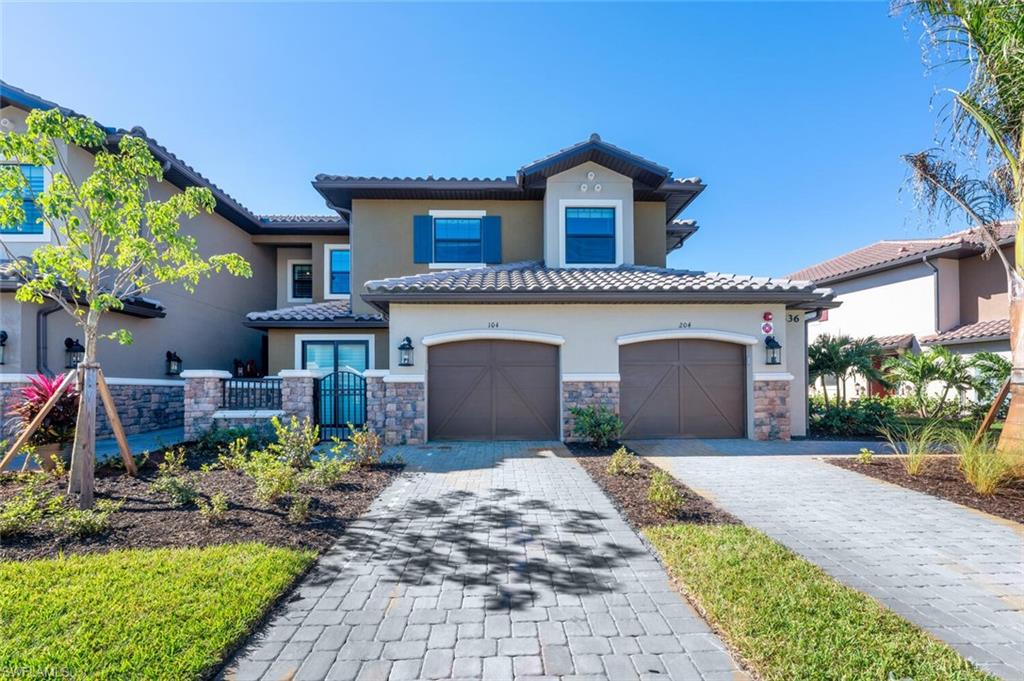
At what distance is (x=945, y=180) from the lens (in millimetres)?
8492

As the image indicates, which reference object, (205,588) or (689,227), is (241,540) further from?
(689,227)

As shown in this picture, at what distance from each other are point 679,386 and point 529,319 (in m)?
3.91

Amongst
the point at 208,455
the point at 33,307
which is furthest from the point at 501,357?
the point at 33,307

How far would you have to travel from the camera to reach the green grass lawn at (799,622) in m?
2.81

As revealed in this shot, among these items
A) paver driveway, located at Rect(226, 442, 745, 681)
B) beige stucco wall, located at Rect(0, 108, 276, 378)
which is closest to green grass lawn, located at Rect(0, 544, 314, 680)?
paver driveway, located at Rect(226, 442, 745, 681)

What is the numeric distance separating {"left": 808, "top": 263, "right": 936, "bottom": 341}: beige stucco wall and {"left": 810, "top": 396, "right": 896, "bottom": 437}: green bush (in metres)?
7.22

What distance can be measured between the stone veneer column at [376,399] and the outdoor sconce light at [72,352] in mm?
6806

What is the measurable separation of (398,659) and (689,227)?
54.8ft

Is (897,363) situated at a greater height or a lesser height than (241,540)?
greater

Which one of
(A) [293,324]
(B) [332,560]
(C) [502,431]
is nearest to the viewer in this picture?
(B) [332,560]

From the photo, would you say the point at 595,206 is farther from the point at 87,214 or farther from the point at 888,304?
the point at 888,304

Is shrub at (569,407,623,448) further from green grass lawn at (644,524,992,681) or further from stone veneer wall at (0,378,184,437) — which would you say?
stone veneer wall at (0,378,184,437)

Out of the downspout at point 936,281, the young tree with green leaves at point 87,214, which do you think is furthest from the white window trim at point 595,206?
the downspout at point 936,281

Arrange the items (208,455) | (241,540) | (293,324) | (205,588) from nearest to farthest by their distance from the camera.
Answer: (205,588), (241,540), (208,455), (293,324)
